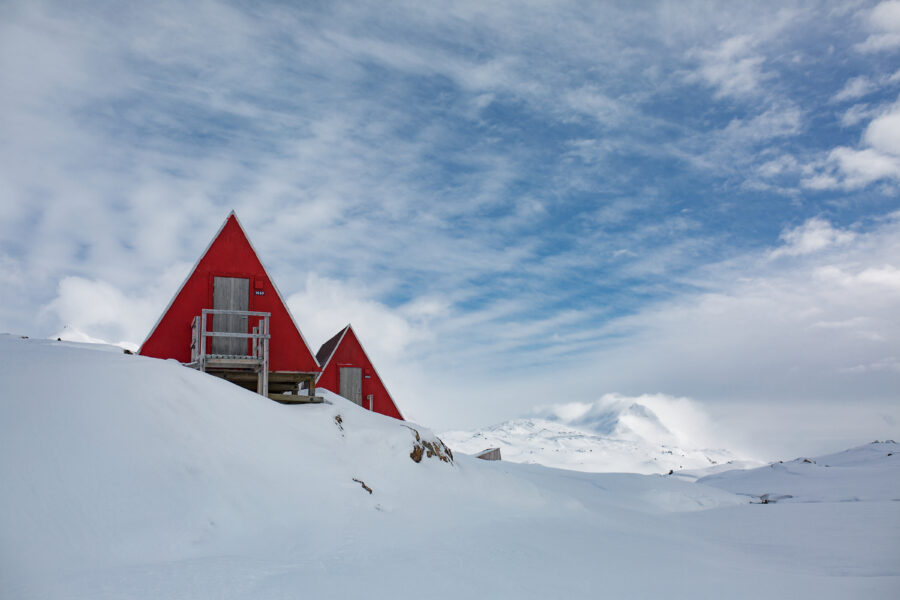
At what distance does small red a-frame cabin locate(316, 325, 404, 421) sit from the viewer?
29.8 m

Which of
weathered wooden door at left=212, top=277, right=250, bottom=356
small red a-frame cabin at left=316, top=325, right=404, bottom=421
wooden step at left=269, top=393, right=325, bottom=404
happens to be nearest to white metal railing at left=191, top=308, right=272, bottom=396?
weathered wooden door at left=212, top=277, right=250, bottom=356

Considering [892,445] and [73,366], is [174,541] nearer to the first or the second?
[73,366]

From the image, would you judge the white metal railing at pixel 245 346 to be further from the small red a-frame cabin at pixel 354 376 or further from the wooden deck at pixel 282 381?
the small red a-frame cabin at pixel 354 376

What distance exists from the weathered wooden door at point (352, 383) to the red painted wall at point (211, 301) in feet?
20.9

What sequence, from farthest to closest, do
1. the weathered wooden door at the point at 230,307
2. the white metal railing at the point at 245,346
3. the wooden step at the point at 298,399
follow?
1. the weathered wooden door at the point at 230,307
2. the white metal railing at the point at 245,346
3. the wooden step at the point at 298,399

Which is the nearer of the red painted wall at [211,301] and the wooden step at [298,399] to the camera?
the wooden step at [298,399]

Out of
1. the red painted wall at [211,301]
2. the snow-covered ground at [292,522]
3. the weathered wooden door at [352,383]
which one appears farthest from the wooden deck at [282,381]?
the weathered wooden door at [352,383]

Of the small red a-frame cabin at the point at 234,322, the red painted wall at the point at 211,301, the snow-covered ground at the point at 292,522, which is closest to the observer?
the snow-covered ground at the point at 292,522

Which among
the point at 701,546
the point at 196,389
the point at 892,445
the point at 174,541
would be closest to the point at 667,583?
the point at 701,546

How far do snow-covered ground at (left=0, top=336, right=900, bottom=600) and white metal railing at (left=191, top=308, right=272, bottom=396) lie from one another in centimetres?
301

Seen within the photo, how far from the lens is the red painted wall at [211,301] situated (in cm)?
2155

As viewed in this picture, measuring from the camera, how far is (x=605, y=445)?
206ft

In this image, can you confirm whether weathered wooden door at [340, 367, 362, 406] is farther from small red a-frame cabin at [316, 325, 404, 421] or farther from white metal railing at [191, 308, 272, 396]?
white metal railing at [191, 308, 272, 396]

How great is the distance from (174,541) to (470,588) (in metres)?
4.98
